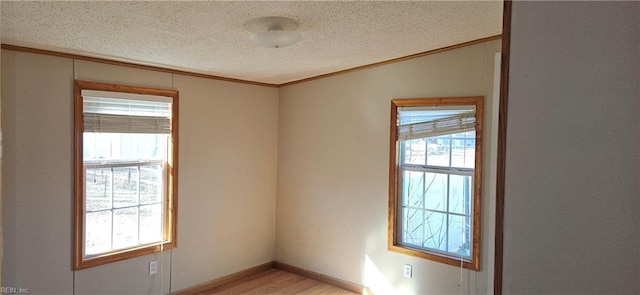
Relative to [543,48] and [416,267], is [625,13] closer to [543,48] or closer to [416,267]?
[543,48]

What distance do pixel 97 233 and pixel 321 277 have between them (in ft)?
7.06

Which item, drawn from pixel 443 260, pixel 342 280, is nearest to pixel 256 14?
pixel 443 260

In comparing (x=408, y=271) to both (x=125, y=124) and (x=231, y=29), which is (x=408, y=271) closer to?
(x=231, y=29)

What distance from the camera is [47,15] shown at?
7.42 feet

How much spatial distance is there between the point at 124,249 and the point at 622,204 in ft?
11.6

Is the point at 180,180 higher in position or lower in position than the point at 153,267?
higher

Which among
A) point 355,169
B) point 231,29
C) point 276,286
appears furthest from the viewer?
point 276,286

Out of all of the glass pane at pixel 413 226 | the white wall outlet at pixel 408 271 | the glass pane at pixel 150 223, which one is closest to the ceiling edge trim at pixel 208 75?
the glass pane at pixel 150 223

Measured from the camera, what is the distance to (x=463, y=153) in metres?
3.62

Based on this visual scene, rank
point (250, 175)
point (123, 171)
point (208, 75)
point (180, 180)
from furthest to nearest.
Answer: point (250, 175) < point (208, 75) < point (180, 180) < point (123, 171)

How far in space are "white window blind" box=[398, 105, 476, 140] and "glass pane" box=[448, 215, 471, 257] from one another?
73 cm

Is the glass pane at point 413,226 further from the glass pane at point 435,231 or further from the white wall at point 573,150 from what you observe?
the white wall at point 573,150

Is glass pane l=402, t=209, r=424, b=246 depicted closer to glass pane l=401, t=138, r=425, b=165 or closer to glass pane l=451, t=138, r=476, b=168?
glass pane l=401, t=138, r=425, b=165

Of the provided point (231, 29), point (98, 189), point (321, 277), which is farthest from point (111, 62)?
point (321, 277)
